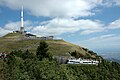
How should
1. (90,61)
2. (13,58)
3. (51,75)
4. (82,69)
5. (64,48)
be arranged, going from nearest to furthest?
(51,75) → (13,58) → (82,69) → (90,61) → (64,48)

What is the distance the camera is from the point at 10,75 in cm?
7331

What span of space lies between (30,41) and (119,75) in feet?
271

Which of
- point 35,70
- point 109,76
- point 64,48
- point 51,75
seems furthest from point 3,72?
point 64,48

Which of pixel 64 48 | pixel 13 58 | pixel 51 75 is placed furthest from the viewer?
pixel 64 48

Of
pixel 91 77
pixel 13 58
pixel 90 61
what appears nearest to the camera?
pixel 13 58

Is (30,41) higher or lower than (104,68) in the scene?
higher

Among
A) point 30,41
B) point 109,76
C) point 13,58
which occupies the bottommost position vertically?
point 109,76

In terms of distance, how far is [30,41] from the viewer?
177250mm

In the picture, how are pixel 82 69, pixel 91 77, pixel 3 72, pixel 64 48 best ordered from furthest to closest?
pixel 64 48 → pixel 82 69 → pixel 91 77 → pixel 3 72

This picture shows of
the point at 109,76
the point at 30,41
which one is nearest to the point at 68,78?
the point at 109,76

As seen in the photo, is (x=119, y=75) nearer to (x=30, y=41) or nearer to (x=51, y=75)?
(x=51, y=75)

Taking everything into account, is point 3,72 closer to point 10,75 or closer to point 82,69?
point 10,75

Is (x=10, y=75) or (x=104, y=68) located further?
(x=104, y=68)

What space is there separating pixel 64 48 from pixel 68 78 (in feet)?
262
